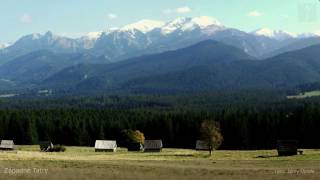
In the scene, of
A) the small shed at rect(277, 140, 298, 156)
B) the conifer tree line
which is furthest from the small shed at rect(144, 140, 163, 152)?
the small shed at rect(277, 140, 298, 156)

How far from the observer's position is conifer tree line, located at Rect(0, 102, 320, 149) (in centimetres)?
16562

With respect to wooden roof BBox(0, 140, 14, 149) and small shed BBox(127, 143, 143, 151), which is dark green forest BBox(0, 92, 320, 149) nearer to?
small shed BBox(127, 143, 143, 151)

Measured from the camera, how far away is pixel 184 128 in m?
184

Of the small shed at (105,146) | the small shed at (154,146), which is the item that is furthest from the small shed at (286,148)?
the small shed at (105,146)

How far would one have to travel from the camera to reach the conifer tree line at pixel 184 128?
543ft

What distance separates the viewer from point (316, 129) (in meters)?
159

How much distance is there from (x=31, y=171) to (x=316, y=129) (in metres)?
116

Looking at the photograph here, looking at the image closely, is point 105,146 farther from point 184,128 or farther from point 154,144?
point 184,128

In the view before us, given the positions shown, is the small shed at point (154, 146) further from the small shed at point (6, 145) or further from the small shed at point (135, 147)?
the small shed at point (6, 145)

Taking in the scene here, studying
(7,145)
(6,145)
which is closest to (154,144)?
(7,145)

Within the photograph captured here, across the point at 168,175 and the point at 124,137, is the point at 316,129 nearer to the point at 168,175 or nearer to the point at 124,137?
the point at 124,137

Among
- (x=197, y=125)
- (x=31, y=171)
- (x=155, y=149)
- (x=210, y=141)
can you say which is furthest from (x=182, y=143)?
(x=31, y=171)

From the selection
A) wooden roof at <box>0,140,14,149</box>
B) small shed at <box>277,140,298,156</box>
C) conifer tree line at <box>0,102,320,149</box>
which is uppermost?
conifer tree line at <box>0,102,320,149</box>

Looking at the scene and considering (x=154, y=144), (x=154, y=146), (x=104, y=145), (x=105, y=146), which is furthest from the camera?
(x=104, y=145)
